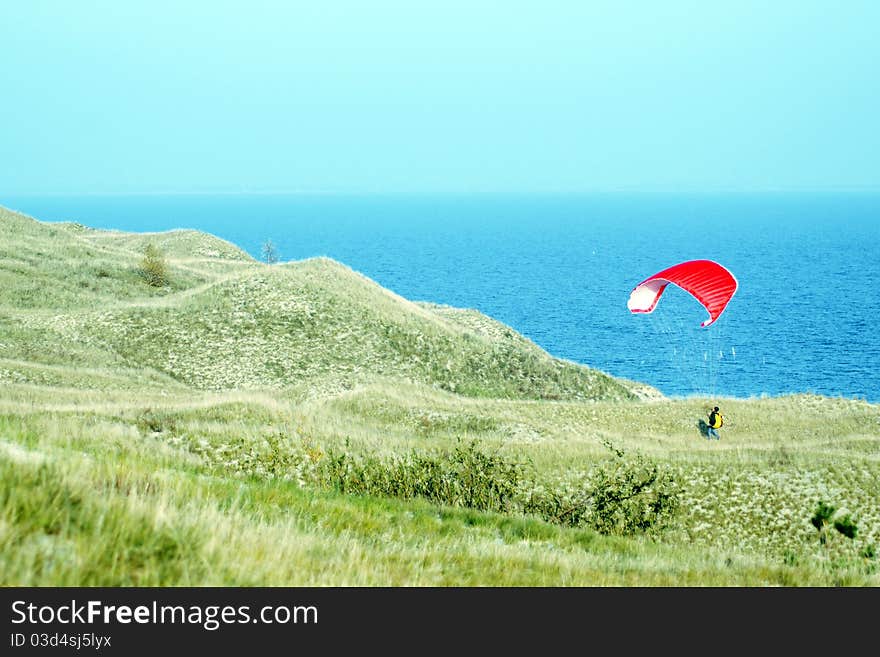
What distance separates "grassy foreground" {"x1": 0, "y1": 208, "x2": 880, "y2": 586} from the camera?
625 centimetres

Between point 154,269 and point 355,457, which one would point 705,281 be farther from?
point 154,269

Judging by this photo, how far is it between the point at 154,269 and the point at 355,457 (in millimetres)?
56223

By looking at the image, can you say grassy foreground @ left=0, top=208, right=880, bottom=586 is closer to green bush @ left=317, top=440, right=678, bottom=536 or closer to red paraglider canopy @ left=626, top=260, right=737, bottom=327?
green bush @ left=317, top=440, right=678, bottom=536

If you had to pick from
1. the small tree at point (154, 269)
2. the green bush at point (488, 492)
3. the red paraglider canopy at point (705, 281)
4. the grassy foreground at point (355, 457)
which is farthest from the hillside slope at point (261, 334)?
the green bush at point (488, 492)

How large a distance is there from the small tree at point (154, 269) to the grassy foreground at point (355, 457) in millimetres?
1428

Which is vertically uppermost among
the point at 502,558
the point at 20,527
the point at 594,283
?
the point at 20,527

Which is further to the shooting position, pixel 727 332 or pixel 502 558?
pixel 727 332

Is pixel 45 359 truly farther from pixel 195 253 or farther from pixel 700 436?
pixel 195 253

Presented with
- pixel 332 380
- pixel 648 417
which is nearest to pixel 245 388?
pixel 332 380

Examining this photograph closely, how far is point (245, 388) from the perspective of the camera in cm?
4297

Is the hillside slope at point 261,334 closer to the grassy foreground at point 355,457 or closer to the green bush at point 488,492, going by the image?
the grassy foreground at point 355,457

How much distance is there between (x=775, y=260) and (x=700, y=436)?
172854 millimetres

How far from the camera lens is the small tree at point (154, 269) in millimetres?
70125

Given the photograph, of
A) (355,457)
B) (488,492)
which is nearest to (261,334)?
(355,457)
